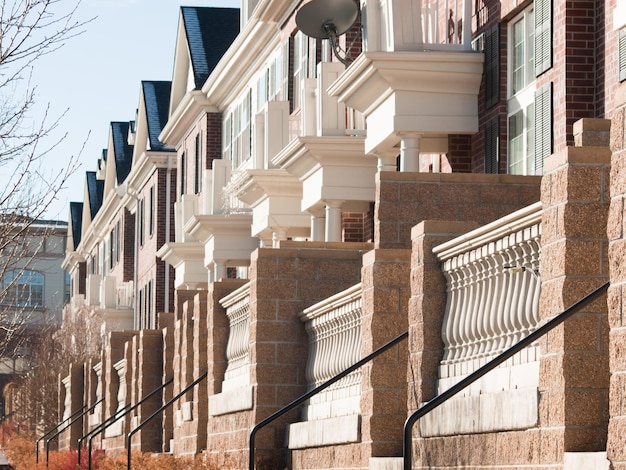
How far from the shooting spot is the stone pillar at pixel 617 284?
322 inches

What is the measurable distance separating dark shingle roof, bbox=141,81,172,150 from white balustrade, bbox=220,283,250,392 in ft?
100

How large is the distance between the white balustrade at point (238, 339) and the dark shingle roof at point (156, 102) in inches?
1206

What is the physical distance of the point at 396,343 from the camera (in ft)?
43.1

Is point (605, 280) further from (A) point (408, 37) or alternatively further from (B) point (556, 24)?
(A) point (408, 37)

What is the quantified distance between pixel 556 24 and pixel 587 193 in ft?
26.6

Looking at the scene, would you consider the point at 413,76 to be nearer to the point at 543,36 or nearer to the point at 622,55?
the point at 543,36

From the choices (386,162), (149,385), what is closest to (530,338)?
(386,162)

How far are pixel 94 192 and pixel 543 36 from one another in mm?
55938

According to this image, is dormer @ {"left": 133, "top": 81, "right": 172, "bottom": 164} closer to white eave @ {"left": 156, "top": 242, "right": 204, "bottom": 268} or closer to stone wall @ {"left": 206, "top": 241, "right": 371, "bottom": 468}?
white eave @ {"left": 156, "top": 242, "right": 204, "bottom": 268}

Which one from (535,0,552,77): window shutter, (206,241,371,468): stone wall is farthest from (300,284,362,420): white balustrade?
(535,0,552,77): window shutter

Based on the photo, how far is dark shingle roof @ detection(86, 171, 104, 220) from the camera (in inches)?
2793

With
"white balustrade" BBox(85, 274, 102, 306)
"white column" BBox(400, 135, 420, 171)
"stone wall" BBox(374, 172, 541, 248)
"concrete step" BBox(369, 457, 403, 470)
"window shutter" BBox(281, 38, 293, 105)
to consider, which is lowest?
"concrete step" BBox(369, 457, 403, 470)

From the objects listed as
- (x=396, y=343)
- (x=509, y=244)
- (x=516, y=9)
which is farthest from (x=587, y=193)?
(x=516, y=9)

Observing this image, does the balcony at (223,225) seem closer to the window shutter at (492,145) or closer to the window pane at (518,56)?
the window shutter at (492,145)
